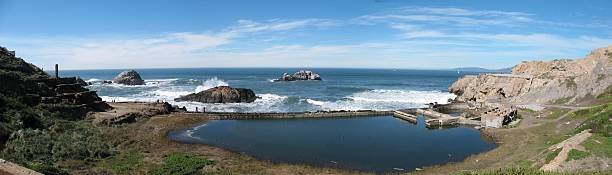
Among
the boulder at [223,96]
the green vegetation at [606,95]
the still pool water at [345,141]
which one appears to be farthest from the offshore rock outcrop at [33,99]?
the green vegetation at [606,95]

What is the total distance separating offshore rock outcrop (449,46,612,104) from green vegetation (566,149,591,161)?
31.4m

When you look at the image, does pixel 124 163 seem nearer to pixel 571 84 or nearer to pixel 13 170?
pixel 13 170

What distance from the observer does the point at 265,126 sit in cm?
4800

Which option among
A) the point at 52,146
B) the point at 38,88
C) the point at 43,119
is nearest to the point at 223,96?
the point at 38,88

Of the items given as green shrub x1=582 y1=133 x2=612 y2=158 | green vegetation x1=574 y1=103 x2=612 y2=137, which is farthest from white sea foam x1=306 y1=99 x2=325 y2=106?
green shrub x1=582 y1=133 x2=612 y2=158

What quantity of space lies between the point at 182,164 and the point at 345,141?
16.2m

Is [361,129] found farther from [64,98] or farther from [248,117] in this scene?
[64,98]

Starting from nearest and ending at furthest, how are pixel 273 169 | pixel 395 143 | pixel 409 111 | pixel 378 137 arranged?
pixel 273 169
pixel 395 143
pixel 378 137
pixel 409 111

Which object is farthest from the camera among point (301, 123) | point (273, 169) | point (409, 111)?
point (409, 111)

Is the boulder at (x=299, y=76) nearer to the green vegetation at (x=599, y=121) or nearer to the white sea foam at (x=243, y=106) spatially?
the white sea foam at (x=243, y=106)

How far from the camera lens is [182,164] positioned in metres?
27.2

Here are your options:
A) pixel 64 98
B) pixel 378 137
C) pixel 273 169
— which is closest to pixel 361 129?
pixel 378 137

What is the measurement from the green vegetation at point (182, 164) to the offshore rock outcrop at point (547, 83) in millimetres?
43894

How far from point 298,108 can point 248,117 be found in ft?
46.7
